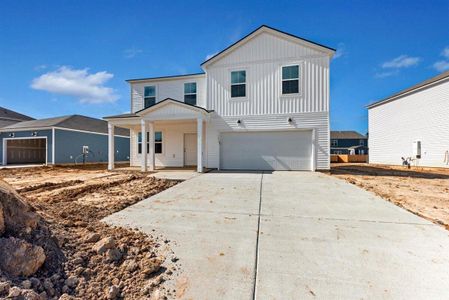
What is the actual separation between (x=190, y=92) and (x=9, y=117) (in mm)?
30401

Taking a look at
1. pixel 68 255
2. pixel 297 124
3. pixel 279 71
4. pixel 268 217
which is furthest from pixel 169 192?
pixel 279 71

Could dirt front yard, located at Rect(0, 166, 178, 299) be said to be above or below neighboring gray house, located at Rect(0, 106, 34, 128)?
below

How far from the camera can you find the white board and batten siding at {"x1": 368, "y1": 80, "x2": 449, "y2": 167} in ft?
44.9

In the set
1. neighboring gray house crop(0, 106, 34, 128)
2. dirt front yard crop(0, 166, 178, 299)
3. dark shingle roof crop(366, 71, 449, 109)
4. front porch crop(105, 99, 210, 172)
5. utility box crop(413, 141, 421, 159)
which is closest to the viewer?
dirt front yard crop(0, 166, 178, 299)

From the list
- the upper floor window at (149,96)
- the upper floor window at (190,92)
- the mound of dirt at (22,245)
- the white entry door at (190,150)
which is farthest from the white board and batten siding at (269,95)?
the mound of dirt at (22,245)

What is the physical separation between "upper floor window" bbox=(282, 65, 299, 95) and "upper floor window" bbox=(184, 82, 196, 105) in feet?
Answer: 17.8

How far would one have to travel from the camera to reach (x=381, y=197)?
5.50 metres

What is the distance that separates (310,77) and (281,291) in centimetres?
1072

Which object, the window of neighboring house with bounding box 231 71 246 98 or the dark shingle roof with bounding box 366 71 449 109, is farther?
the dark shingle roof with bounding box 366 71 449 109

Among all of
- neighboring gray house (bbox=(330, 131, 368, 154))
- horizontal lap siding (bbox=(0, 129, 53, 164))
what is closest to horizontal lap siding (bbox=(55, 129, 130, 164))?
horizontal lap siding (bbox=(0, 129, 53, 164))

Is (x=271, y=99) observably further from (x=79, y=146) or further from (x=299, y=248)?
(x=79, y=146)

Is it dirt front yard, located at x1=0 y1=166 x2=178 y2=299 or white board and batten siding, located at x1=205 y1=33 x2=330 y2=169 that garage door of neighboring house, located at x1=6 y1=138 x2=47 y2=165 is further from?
dirt front yard, located at x1=0 y1=166 x2=178 y2=299

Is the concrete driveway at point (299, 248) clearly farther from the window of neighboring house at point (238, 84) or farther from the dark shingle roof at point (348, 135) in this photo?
the dark shingle roof at point (348, 135)

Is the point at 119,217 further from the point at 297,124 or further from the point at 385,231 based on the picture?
the point at 297,124
